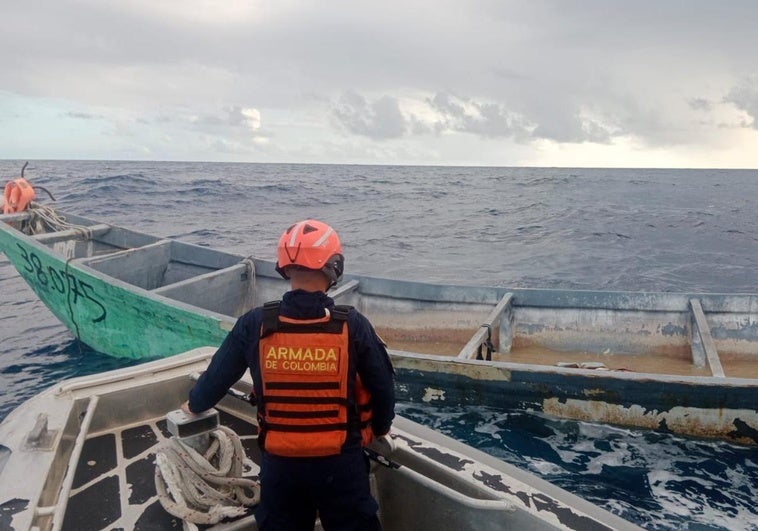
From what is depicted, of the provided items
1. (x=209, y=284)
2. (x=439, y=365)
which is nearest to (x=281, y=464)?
(x=439, y=365)

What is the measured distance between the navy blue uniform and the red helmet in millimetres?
129

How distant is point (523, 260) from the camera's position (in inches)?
804

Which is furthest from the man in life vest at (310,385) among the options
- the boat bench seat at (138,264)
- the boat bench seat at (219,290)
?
the boat bench seat at (138,264)

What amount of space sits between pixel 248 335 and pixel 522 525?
5.22 ft

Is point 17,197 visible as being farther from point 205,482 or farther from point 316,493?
point 316,493

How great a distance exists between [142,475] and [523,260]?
59.0 feet

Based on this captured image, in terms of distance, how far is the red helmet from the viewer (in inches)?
109

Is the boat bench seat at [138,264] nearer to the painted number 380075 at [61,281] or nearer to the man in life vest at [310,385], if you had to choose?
the painted number 380075 at [61,281]

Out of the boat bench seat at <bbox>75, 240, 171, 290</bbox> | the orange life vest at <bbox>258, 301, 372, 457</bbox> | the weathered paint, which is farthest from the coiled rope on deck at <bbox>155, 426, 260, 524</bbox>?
the boat bench seat at <bbox>75, 240, 171, 290</bbox>

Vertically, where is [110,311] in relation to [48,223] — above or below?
below

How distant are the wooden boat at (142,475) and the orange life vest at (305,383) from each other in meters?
0.68

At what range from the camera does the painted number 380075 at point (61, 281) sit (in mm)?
9242

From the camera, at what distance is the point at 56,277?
9.70 meters

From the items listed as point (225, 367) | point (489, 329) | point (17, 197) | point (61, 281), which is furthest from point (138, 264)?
point (225, 367)
